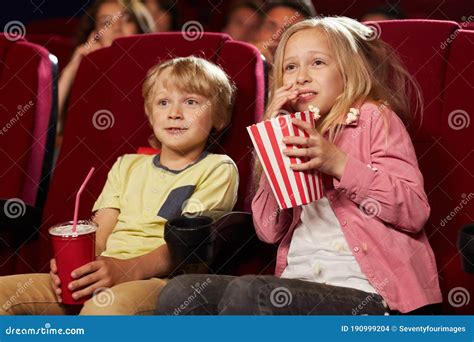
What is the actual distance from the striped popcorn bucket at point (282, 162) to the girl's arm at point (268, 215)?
0.60 ft

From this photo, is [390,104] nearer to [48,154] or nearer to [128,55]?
[128,55]

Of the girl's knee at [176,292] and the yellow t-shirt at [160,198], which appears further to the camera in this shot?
the yellow t-shirt at [160,198]

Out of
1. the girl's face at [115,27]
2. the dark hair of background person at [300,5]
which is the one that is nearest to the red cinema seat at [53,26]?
the girl's face at [115,27]

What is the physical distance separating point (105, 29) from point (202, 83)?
855 mm

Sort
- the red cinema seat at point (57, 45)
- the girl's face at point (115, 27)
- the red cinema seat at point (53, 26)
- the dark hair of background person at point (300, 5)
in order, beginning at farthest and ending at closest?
the red cinema seat at point (53, 26), the red cinema seat at point (57, 45), the girl's face at point (115, 27), the dark hair of background person at point (300, 5)

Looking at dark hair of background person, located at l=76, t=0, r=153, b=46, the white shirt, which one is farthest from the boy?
dark hair of background person, located at l=76, t=0, r=153, b=46

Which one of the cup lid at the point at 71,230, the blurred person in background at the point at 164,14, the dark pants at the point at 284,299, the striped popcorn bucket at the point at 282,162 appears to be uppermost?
the blurred person in background at the point at 164,14

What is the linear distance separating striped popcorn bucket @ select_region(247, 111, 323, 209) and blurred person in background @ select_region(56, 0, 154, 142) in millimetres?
1094

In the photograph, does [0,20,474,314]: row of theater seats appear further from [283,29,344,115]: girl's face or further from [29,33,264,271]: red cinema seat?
[283,29,344,115]: girl's face

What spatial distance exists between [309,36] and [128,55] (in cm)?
59

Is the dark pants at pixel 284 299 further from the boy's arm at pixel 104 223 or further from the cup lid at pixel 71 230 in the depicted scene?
the boy's arm at pixel 104 223

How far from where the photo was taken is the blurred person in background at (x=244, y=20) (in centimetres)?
266

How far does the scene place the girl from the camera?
1.47 meters
